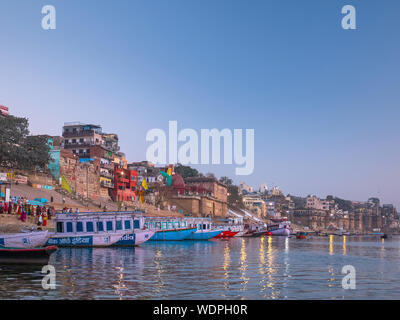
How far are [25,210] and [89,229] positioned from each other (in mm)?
9185

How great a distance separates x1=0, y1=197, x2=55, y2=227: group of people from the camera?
39978mm

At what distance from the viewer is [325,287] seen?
17.8 m

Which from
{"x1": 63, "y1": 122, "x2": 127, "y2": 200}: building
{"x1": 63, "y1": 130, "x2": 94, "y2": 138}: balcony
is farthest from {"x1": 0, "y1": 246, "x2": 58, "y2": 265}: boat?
{"x1": 63, "y1": 130, "x2": 94, "y2": 138}: balcony

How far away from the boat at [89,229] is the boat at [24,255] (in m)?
14.7

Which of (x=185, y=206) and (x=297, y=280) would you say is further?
(x=185, y=206)

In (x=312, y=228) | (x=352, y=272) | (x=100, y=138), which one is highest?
(x=100, y=138)

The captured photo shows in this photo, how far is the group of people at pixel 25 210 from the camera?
3998cm

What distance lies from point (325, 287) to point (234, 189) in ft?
450

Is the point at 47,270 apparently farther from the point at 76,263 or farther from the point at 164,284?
the point at 164,284

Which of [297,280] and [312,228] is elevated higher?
[297,280]

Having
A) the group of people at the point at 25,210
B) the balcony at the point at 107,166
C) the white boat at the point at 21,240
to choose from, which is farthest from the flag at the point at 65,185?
the white boat at the point at 21,240

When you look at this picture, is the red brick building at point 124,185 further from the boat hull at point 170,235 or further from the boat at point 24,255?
the boat at point 24,255

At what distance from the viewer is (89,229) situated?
120 feet
